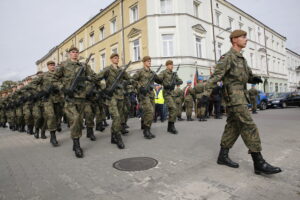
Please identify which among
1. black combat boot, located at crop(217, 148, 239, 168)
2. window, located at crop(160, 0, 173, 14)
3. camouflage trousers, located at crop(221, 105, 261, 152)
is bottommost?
black combat boot, located at crop(217, 148, 239, 168)

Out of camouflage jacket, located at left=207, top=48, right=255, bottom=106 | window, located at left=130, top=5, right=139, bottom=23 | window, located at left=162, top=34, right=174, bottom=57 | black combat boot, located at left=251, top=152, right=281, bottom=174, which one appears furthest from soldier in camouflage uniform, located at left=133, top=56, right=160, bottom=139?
window, located at left=130, top=5, right=139, bottom=23

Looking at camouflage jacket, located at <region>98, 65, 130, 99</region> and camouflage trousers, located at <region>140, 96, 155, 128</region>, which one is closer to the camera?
camouflage jacket, located at <region>98, 65, 130, 99</region>

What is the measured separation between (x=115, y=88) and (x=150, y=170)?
7.99ft

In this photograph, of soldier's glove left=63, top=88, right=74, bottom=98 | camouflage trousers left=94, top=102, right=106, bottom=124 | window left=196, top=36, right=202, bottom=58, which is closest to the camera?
soldier's glove left=63, top=88, right=74, bottom=98

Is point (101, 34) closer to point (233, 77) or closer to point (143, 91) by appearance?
point (143, 91)

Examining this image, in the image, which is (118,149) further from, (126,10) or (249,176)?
(126,10)

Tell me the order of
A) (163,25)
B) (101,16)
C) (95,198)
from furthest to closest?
1. (101,16)
2. (163,25)
3. (95,198)

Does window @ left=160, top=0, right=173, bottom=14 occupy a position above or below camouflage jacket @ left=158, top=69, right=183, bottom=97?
above

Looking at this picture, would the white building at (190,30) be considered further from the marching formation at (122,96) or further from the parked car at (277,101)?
the marching formation at (122,96)

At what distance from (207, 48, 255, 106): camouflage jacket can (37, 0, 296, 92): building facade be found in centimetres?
1779

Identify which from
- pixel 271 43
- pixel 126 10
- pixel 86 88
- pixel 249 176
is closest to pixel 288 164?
pixel 249 176

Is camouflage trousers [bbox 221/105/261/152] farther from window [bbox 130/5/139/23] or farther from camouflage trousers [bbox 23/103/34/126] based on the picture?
window [bbox 130/5/139/23]

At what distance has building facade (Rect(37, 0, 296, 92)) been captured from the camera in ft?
69.9

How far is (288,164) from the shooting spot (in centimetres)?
363
